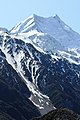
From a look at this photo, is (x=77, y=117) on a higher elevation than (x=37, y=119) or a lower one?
lower

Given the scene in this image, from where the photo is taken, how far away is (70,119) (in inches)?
2899

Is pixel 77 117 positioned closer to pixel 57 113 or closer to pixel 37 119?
pixel 57 113

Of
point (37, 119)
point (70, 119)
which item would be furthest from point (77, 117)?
point (37, 119)

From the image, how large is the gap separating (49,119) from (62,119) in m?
2.86

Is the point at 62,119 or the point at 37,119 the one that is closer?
the point at 62,119

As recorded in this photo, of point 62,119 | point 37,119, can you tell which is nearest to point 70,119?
point 62,119

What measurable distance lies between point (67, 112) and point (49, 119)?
3.85m

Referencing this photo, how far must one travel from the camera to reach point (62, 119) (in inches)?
2884

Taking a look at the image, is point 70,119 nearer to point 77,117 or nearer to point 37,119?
point 77,117

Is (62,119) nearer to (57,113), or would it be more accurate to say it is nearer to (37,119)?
(57,113)

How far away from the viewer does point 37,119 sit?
78.9 metres

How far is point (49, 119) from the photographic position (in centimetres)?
7475

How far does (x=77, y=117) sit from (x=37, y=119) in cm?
882

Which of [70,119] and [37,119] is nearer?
[70,119]
